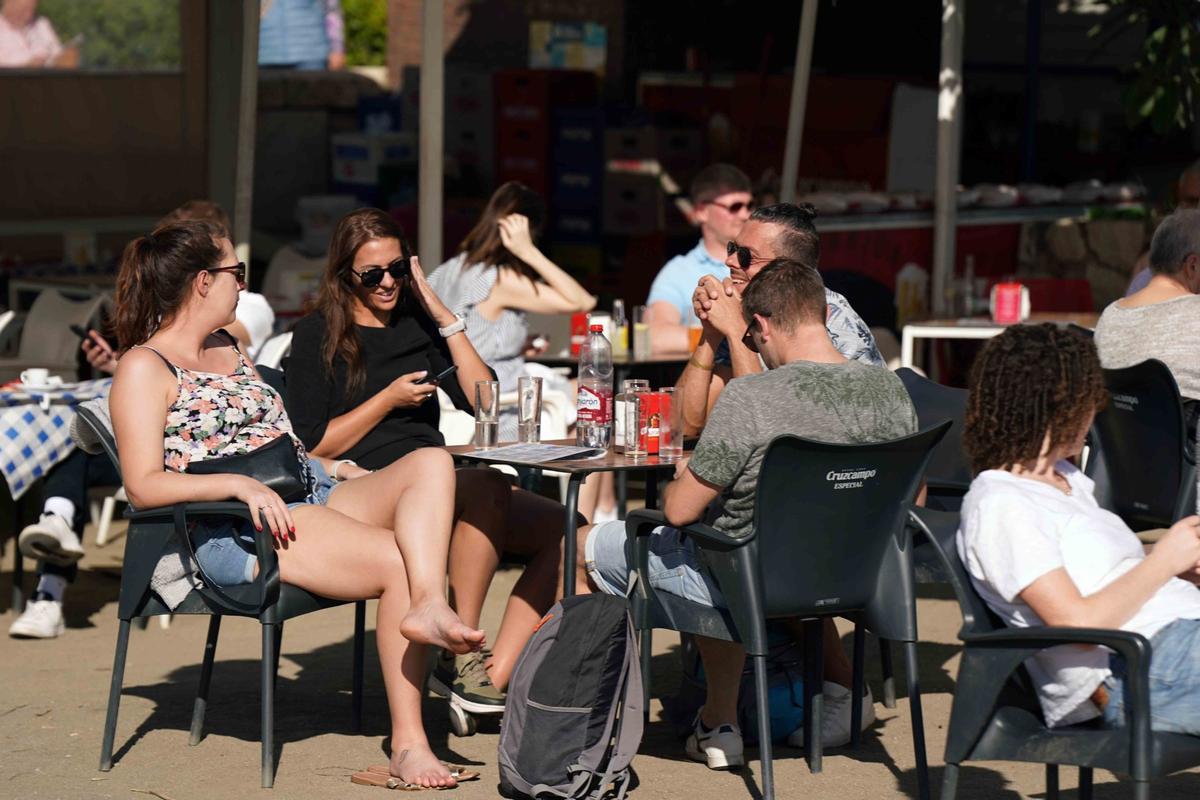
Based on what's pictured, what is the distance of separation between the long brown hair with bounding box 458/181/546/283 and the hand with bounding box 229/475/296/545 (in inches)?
93.5

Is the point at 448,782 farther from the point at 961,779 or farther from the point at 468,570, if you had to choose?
the point at 961,779

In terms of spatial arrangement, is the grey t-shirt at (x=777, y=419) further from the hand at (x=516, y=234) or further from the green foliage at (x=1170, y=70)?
the green foliage at (x=1170, y=70)

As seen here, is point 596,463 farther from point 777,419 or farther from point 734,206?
point 734,206

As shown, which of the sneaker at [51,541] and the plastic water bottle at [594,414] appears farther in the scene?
the sneaker at [51,541]

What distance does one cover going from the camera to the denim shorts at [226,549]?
3.93 meters

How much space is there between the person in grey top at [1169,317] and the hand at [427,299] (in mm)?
1899

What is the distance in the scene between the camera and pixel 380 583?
3955 mm

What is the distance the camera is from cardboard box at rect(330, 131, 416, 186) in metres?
12.6

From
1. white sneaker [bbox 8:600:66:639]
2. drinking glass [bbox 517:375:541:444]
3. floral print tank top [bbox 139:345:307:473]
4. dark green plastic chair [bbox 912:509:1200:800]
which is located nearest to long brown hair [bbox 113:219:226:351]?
floral print tank top [bbox 139:345:307:473]

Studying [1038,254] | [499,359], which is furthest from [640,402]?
[1038,254]

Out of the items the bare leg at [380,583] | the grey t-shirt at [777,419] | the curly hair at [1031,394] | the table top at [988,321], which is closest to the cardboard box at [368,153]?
the table top at [988,321]

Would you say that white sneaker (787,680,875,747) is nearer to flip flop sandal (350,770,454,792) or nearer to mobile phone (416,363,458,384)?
flip flop sandal (350,770,454,792)

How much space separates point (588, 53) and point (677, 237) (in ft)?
9.88

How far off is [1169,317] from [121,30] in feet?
23.7
